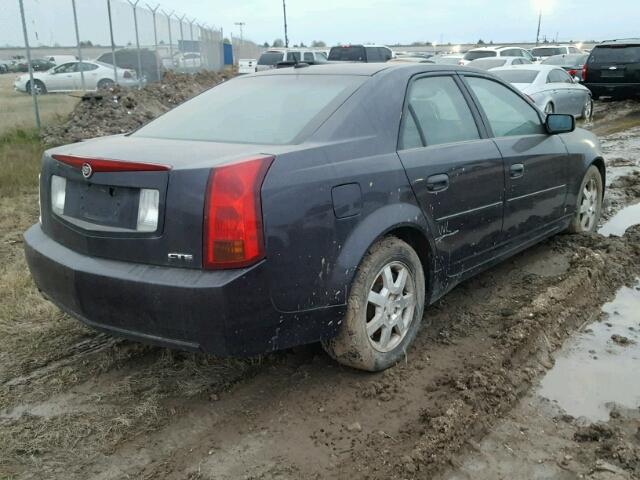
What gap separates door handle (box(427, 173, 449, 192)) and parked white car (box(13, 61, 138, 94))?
11.5 meters

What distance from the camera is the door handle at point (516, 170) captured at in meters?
4.15

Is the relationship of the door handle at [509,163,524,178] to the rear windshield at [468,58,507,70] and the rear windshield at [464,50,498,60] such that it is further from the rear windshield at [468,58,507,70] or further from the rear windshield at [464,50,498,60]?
the rear windshield at [464,50,498,60]

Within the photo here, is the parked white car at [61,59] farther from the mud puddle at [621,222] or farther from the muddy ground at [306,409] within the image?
the mud puddle at [621,222]

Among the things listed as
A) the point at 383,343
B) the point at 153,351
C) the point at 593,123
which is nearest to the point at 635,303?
the point at 383,343

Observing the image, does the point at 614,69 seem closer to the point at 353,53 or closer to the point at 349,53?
the point at 353,53

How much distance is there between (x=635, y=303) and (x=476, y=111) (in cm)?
175

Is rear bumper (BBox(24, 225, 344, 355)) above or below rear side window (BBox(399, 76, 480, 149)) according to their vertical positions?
below

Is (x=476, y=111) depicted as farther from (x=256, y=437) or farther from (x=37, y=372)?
(x=37, y=372)

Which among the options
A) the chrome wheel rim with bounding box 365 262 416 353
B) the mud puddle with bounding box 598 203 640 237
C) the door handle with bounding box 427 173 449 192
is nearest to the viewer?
the chrome wheel rim with bounding box 365 262 416 353

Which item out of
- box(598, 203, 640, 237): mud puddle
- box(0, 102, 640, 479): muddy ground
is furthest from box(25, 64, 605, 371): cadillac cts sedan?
box(598, 203, 640, 237): mud puddle

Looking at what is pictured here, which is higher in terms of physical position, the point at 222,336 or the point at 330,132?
the point at 330,132

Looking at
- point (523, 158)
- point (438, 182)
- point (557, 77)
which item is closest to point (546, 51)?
point (557, 77)

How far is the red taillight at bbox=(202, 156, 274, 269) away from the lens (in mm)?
2566

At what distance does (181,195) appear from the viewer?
261 cm
